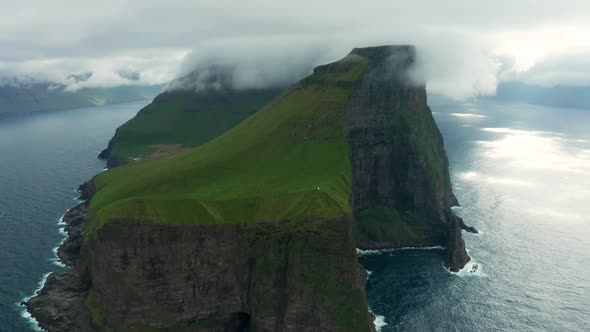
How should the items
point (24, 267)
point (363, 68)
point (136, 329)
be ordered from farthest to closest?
point (363, 68)
point (24, 267)
point (136, 329)

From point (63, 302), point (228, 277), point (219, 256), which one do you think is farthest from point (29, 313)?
point (228, 277)

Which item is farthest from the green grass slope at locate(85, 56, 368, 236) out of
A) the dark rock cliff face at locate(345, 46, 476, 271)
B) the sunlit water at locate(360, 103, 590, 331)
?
the sunlit water at locate(360, 103, 590, 331)

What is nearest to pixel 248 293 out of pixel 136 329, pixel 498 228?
pixel 136 329

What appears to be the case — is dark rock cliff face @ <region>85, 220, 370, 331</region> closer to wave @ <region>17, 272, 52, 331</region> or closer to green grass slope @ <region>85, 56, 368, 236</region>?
green grass slope @ <region>85, 56, 368, 236</region>

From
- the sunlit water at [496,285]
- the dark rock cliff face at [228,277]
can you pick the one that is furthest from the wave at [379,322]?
the dark rock cliff face at [228,277]

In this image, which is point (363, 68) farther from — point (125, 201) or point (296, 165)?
point (125, 201)

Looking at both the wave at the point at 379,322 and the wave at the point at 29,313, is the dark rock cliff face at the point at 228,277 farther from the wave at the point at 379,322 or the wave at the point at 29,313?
the wave at the point at 29,313
